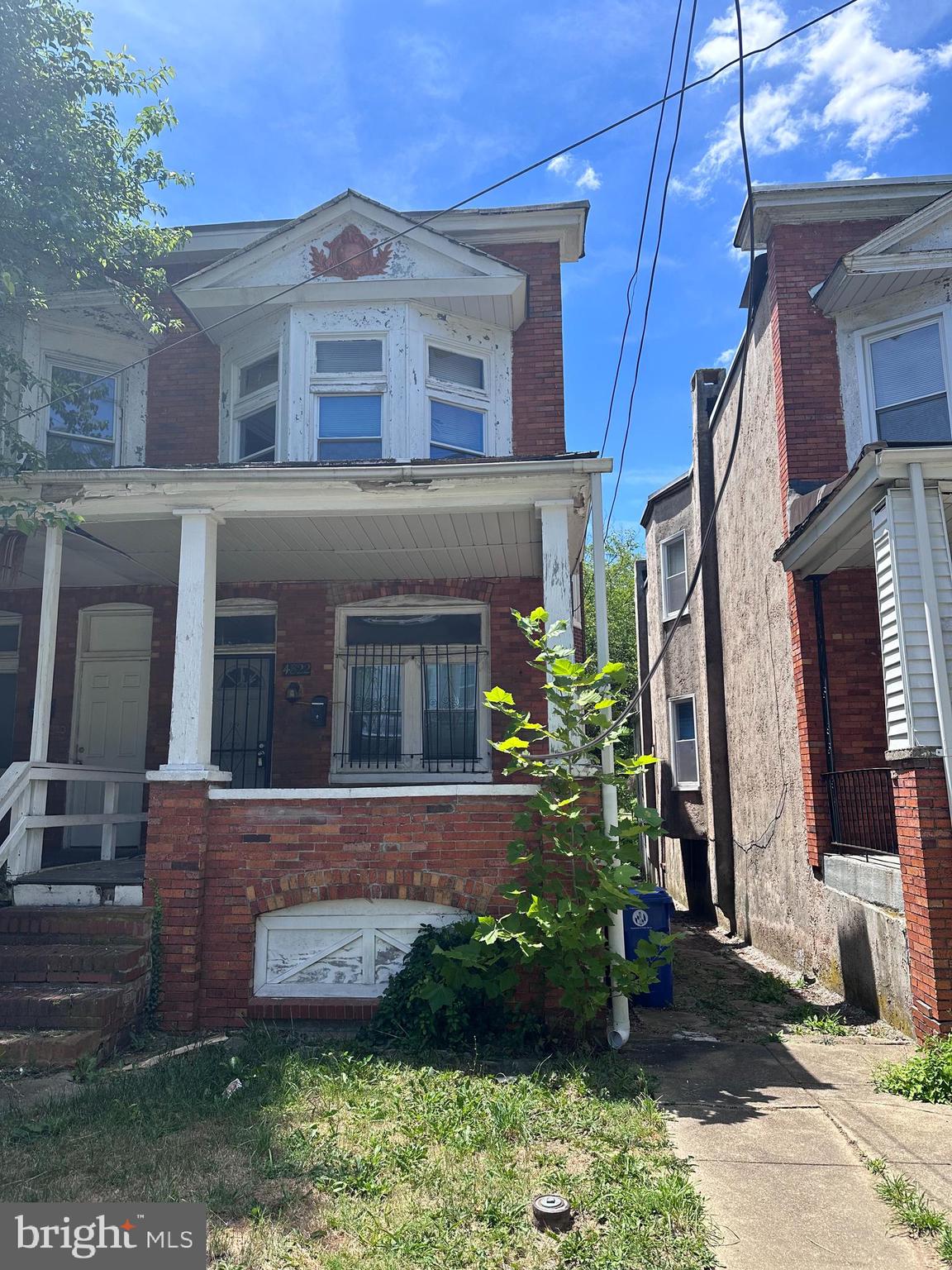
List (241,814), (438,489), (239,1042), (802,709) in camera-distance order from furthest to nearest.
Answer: (802,709), (438,489), (241,814), (239,1042)

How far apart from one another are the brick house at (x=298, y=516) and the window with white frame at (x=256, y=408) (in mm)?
30

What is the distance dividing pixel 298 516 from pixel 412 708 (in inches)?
113

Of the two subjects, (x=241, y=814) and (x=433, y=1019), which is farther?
(x=241, y=814)

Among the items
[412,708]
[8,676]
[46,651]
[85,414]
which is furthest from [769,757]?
[8,676]

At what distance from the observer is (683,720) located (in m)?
15.5

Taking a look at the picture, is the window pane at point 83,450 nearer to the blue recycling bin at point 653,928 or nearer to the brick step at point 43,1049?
the brick step at point 43,1049

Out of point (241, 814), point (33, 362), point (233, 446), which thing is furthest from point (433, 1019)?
point (33, 362)

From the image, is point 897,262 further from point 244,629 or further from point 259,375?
point 244,629

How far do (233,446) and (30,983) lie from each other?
5970 mm

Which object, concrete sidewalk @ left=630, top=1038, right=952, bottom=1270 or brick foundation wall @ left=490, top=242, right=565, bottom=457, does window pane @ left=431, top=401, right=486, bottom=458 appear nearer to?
brick foundation wall @ left=490, top=242, right=565, bottom=457

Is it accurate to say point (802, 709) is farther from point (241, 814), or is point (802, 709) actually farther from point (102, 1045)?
point (102, 1045)

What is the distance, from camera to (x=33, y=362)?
10070 mm

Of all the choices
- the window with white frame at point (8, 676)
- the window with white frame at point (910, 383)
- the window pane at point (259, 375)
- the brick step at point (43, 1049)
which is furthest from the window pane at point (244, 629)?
the window with white frame at point (910, 383)

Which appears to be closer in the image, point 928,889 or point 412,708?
point 928,889
